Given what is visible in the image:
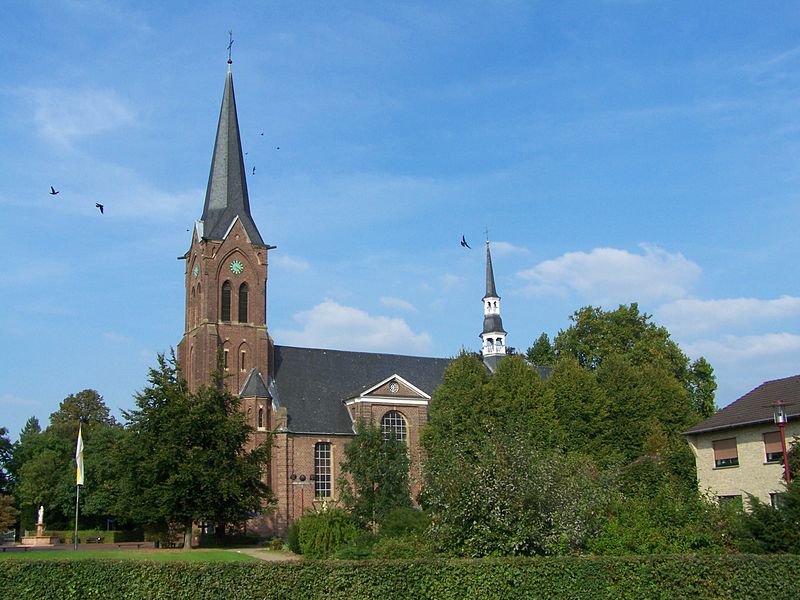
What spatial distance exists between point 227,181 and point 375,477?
26929mm

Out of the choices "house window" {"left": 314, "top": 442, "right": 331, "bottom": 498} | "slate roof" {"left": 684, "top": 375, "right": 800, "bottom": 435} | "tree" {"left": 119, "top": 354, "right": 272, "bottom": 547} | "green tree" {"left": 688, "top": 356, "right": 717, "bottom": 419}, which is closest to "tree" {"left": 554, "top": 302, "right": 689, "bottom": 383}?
"green tree" {"left": 688, "top": 356, "right": 717, "bottom": 419}

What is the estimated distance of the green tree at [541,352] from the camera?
7581 cm

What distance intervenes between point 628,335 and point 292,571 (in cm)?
5457

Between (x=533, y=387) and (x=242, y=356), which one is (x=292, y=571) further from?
(x=242, y=356)

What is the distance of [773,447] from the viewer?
111 feet

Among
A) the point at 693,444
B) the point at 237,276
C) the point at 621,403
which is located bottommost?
the point at 693,444

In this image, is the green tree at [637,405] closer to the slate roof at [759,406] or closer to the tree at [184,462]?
the slate roof at [759,406]

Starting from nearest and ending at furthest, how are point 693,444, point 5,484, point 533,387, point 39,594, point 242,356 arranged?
point 39,594 < point 693,444 < point 533,387 < point 242,356 < point 5,484

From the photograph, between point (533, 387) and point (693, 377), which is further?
point (693, 377)

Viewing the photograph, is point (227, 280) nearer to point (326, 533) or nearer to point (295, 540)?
point (295, 540)

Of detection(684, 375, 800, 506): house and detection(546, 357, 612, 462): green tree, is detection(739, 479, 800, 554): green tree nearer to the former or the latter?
detection(684, 375, 800, 506): house

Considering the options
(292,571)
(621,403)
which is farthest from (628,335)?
(292,571)

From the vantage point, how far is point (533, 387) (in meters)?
49.8

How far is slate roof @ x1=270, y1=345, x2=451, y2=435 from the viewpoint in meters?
55.9
